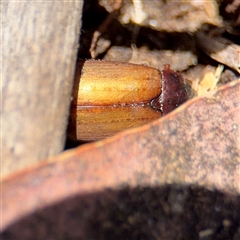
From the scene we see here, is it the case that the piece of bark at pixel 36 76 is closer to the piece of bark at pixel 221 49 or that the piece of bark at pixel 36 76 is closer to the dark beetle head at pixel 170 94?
the dark beetle head at pixel 170 94

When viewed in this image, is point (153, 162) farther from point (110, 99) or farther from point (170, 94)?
point (170, 94)

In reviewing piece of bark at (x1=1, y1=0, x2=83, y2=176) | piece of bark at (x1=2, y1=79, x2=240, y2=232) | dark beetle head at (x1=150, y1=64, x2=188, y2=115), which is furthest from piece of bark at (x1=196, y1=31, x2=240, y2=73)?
piece of bark at (x1=1, y1=0, x2=83, y2=176)

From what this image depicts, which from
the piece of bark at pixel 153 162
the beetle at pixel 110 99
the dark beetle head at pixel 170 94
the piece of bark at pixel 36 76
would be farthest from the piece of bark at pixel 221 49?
the piece of bark at pixel 36 76

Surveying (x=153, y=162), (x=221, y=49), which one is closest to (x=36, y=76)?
(x=153, y=162)

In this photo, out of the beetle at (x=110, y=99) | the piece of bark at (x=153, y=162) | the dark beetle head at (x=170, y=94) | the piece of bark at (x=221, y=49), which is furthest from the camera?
the piece of bark at (x=221, y=49)

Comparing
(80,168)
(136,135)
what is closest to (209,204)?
(136,135)

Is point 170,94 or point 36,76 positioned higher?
point 36,76
